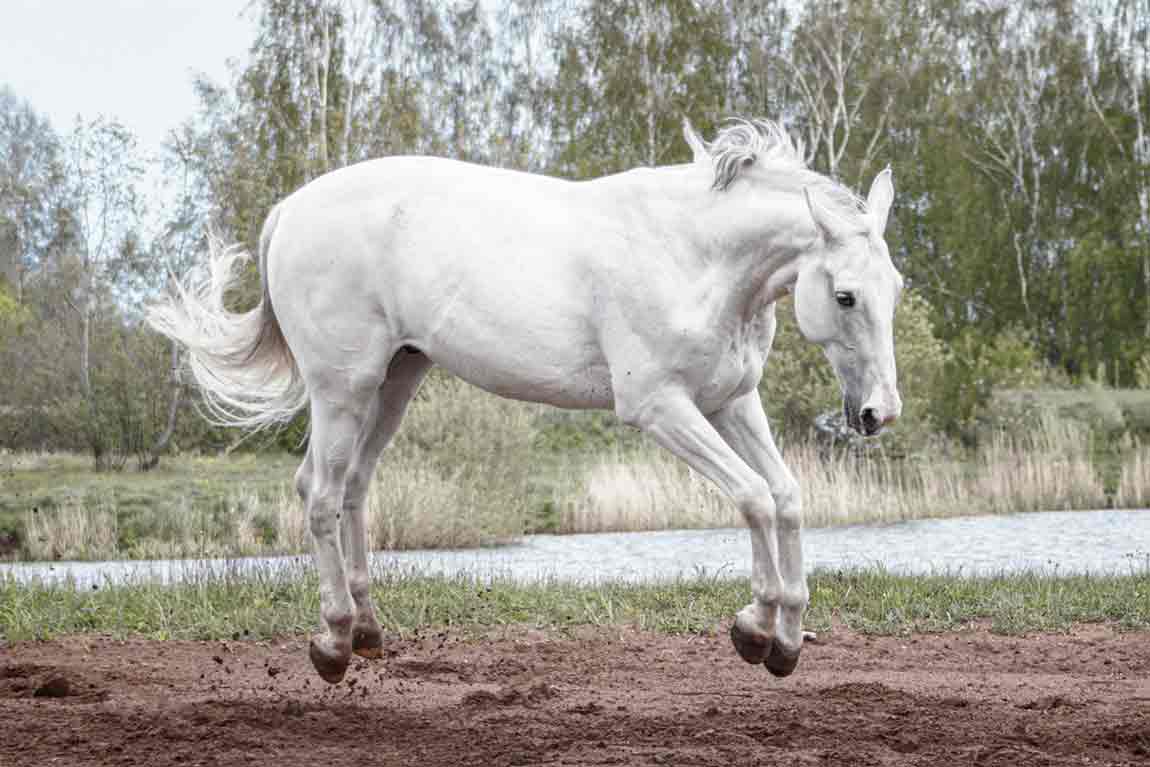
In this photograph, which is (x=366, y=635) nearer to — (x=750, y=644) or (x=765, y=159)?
(x=750, y=644)

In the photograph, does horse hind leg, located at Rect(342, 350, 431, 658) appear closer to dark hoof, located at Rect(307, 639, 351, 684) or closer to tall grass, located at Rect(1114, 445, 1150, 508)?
dark hoof, located at Rect(307, 639, 351, 684)

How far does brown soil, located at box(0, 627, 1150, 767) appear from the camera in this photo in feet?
14.4

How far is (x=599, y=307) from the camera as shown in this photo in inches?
189

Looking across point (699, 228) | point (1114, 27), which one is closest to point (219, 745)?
point (699, 228)

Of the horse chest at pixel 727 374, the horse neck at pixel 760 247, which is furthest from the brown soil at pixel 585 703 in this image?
the horse neck at pixel 760 247

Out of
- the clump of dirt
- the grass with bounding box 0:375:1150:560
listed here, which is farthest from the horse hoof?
the grass with bounding box 0:375:1150:560

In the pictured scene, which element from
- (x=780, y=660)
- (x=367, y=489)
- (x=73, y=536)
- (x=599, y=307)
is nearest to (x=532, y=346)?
(x=599, y=307)

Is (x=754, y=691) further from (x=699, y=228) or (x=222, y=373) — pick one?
(x=222, y=373)

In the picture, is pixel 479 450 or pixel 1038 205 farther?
pixel 1038 205

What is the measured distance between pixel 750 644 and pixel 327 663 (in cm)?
176

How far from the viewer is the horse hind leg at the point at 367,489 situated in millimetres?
5613

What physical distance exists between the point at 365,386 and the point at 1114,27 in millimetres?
29642

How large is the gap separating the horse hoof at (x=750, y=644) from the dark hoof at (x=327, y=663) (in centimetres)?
166

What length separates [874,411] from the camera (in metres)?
4.29
